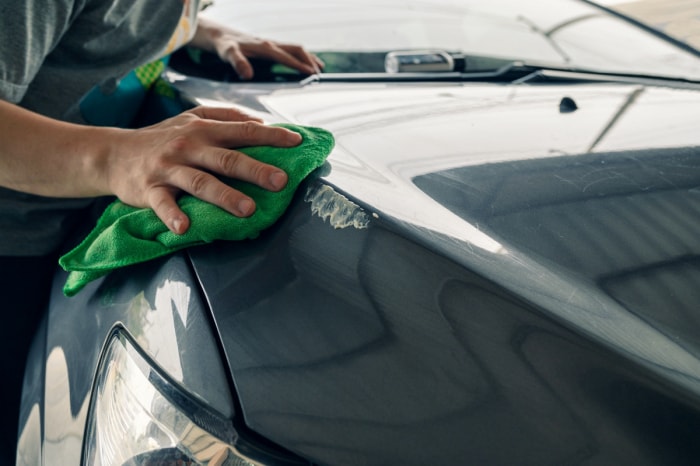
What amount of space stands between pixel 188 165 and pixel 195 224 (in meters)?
0.09

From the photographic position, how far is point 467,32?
1.56 meters

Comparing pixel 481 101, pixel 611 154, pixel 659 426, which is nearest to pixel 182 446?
pixel 659 426

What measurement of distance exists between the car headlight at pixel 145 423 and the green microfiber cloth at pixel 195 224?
3.8 inches

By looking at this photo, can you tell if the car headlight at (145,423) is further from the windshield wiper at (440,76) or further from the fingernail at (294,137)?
the windshield wiper at (440,76)

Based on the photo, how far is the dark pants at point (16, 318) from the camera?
1133 millimetres

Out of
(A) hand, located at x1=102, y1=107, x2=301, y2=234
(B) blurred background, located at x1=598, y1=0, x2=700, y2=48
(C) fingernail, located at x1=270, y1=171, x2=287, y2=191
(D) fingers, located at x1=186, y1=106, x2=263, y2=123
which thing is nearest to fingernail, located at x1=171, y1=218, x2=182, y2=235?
(A) hand, located at x1=102, y1=107, x2=301, y2=234

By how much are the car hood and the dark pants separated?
44 cm

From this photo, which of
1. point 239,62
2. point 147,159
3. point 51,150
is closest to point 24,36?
point 51,150

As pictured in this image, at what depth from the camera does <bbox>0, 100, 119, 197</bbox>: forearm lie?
0.93 metres

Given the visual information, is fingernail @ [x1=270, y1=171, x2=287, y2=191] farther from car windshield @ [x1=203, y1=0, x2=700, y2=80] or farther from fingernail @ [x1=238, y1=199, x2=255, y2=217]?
car windshield @ [x1=203, y1=0, x2=700, y2=80]

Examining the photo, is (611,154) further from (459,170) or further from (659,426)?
(659,426)

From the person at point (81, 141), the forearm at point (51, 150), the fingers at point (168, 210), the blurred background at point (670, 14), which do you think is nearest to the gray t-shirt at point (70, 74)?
the person at point (81, 141)

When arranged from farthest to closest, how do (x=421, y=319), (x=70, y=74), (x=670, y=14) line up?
(x=670, y=14) → (x=70, y=74) → (x=421, y=319)

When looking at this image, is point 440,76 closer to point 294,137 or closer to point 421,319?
point 294,137
